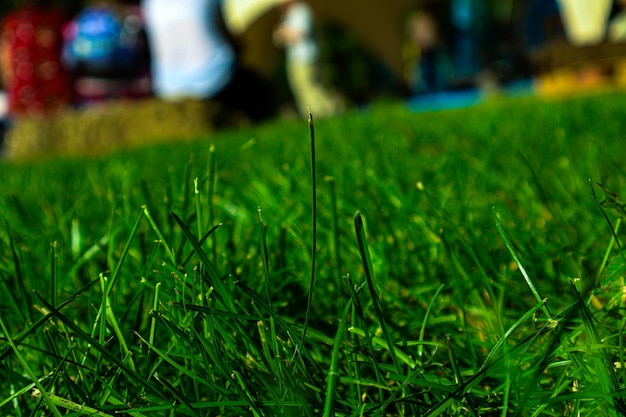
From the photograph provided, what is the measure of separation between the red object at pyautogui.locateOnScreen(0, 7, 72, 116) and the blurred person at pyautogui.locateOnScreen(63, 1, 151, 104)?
128 millimetres

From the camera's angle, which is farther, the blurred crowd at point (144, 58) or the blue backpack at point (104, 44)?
the blue backpack at point (104, 44)

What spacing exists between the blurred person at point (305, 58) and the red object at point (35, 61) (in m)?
2.13

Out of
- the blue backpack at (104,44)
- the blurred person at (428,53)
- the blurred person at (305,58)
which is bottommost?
the blurred person at (428,53)

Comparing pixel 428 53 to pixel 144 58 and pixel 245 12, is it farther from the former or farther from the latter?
pixel 144 58

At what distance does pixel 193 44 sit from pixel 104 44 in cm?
85

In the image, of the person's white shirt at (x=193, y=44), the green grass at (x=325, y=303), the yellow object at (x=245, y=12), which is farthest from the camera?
the yellow object at (x=245, y=12)

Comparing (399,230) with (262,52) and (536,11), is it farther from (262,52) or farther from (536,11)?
(536,11)

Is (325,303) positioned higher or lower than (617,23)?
higher

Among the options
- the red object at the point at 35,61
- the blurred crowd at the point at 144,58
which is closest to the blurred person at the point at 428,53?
the blurred crowd at the point at 144,58

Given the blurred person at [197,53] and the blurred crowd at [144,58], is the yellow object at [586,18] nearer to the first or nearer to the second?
the blurred crowd at [144,58]

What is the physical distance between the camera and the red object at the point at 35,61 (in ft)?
22.0

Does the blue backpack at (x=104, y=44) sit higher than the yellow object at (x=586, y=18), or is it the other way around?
the blue backpack at (x=104, y=44)

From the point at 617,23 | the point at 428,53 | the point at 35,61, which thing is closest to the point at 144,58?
the point at 35,61

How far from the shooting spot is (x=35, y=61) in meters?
6.75
